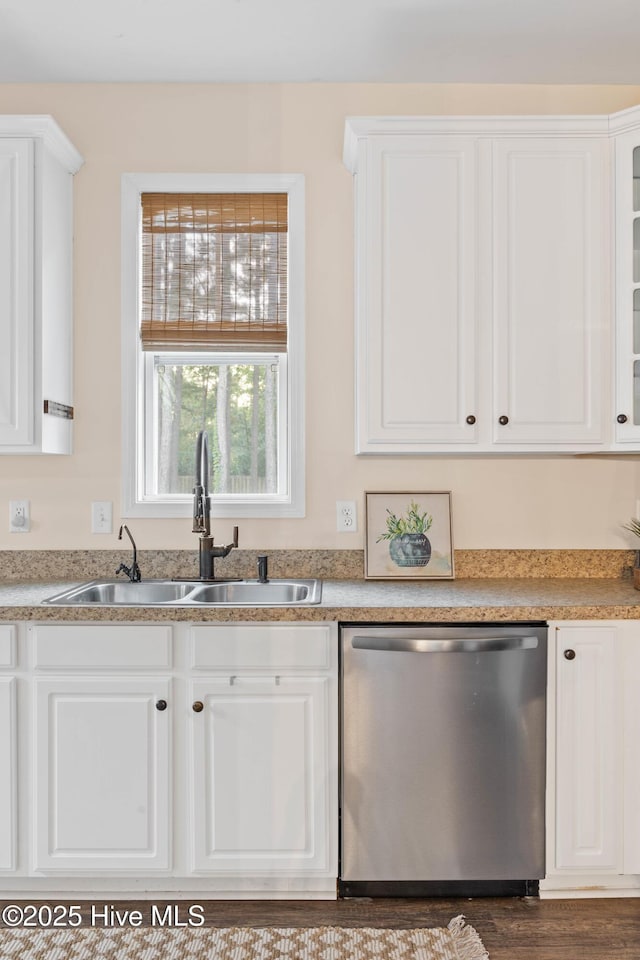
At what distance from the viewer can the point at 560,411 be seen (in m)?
2.32

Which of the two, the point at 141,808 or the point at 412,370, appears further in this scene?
the point at 412,370

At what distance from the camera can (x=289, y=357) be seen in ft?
8.68

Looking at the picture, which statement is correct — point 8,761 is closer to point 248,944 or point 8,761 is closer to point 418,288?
point 248,944

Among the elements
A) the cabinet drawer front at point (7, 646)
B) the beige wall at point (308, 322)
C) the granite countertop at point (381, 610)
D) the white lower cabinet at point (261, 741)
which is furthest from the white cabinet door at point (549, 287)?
the cabinet drawer front at point (7, 646)

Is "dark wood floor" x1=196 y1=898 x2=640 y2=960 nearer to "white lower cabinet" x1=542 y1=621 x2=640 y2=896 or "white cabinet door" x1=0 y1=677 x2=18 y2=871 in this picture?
"white lower cabinet" x1=542 y1=621 x2=640 y2=896

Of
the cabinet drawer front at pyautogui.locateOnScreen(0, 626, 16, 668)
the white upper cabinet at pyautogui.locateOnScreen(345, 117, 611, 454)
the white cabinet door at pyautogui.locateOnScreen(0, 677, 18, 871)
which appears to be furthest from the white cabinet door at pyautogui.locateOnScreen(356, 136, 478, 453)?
the white cabinet door at pyautogui.locateOnScreen(0, 677, 18, 871)

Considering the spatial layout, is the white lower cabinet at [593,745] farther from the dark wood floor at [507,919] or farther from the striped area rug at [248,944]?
the striped area rug at [248,944]

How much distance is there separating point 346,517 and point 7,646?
4.05ft

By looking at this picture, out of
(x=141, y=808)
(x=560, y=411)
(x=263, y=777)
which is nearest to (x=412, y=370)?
(x=560, y=411)

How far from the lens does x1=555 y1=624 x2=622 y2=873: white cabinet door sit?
2.05m

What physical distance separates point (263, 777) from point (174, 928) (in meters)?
0.48

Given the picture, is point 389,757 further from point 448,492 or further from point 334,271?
point 334,271

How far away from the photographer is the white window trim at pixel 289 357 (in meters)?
2.63

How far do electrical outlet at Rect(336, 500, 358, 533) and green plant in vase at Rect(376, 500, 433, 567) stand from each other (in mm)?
113
